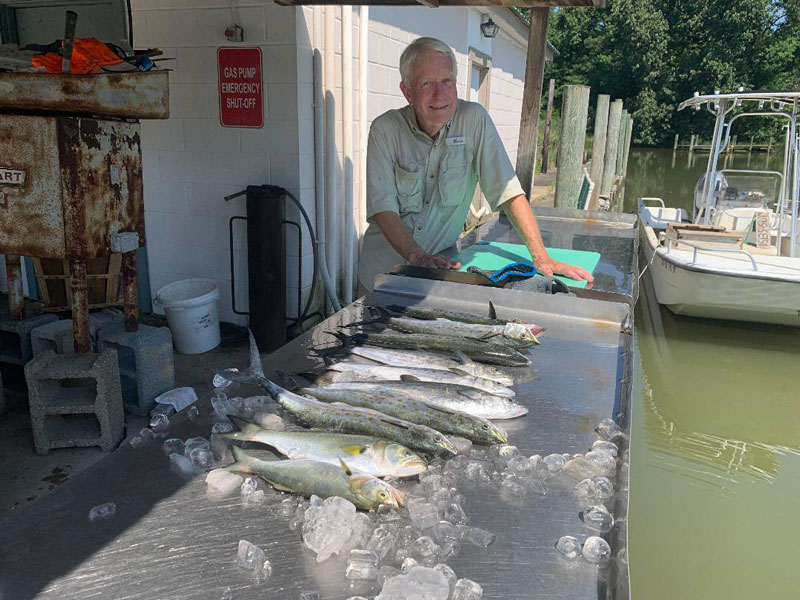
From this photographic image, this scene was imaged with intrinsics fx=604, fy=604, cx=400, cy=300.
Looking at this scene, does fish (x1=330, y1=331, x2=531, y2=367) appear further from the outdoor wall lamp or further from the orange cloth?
the outdoor wall lamp

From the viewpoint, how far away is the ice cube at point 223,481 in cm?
154

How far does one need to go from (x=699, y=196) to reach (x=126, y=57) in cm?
1197

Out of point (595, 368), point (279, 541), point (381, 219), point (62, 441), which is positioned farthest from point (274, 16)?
point (279, 541)

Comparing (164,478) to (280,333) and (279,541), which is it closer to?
(279,541)

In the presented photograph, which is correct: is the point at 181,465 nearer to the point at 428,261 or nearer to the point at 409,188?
the point at 428,261

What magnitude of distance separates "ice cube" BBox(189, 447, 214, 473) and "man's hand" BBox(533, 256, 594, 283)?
2.46 meters

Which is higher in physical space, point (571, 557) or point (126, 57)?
point (126, 57)

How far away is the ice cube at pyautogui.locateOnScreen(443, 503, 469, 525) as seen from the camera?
1426 millimetres

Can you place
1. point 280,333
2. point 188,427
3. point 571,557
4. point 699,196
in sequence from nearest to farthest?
point 571,557
point 188,427
point 280,333
point 699,196

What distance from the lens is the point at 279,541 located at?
138 cm

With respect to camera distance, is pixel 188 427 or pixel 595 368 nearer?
pixel 188 427

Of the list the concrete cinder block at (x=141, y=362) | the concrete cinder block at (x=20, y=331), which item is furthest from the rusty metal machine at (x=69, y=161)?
the concrete cinder block at (x=20, y=331)

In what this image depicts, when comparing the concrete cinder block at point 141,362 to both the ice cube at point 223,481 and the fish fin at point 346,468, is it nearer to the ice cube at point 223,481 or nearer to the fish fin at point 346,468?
the ice cube at point 223,481

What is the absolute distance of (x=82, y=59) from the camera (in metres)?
3.43
